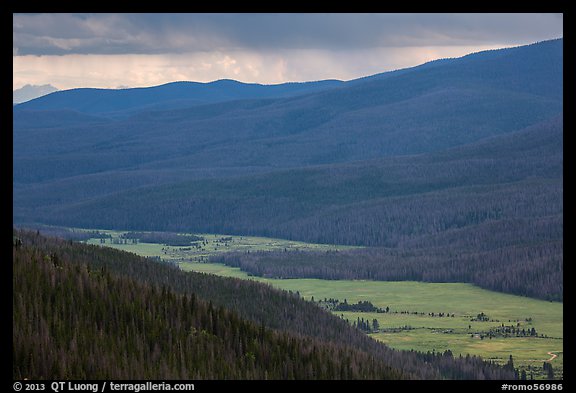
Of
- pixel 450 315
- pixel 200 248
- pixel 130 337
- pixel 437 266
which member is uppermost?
pixel 200 248

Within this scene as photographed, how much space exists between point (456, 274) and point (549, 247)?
449 inches

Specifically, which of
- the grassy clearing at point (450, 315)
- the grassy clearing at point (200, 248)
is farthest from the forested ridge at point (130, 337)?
the grassy clearing at point (200, 248)

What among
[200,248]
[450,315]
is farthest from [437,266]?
[450,315]

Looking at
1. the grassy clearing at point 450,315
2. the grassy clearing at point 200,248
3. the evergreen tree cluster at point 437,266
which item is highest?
the grassy clearing at point 200,248

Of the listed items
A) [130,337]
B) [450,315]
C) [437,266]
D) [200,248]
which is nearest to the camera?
[130,337]

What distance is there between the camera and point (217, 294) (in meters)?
58.7

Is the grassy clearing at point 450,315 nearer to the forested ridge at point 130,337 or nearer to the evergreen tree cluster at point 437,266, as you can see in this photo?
the evergreen tree cluster at point 437,266

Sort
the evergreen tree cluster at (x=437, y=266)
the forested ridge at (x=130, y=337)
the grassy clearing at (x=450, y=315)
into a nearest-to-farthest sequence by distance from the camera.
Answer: the forested ridge at (x=130, y=337)
the grassy clearing at (x=450, y=315)
the evergreen tree cluster at (x=437, y=266)

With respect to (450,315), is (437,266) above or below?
above

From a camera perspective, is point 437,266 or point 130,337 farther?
point 437,266

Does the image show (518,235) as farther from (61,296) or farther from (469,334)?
(61,296)

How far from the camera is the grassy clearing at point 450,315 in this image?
67.9 m

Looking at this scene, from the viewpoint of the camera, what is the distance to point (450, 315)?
93312 millimetres

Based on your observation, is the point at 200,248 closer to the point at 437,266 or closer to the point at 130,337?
the point at 437,266
